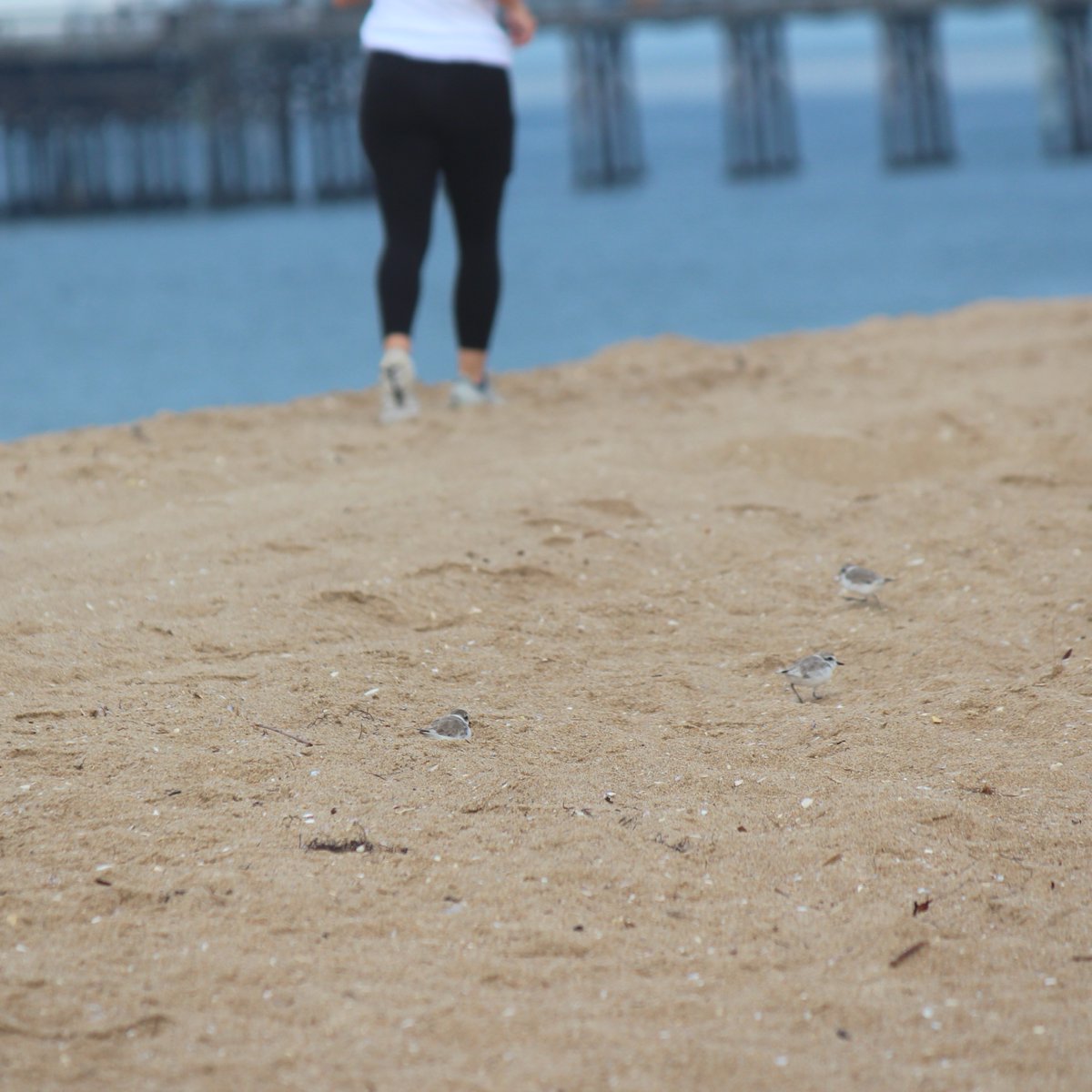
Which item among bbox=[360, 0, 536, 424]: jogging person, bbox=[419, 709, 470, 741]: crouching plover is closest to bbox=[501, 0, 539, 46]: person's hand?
bbox=[360, 0, 536, 424]: jogging person

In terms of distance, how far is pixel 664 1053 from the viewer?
1525 millimetres

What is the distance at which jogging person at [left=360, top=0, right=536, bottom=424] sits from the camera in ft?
14.4

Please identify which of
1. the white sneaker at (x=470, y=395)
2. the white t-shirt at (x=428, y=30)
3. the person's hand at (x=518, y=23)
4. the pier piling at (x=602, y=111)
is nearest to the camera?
the white t-shirt at (x=428, y=30)

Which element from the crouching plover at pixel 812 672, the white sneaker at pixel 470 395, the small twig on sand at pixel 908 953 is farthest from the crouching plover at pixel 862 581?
the white sneaker at pixel 470 395

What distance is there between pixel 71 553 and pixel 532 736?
1366mm

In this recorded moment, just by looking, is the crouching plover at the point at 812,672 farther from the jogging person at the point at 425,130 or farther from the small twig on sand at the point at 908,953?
the jogging person at the point at 425,130

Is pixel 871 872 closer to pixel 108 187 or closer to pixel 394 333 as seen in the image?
pixel 394 333

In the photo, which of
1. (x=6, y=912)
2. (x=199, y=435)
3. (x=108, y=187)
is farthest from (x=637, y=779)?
(x=108, y=187)

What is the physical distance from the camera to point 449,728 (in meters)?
2.34

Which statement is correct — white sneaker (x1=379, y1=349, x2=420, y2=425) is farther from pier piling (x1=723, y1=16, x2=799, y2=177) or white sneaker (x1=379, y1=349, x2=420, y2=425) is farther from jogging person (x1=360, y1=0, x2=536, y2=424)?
pier piling (x1=723, y1=16, x2=799, y2=177)

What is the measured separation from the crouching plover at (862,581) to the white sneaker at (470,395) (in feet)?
6.74

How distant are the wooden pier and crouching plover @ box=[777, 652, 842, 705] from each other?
2733cm

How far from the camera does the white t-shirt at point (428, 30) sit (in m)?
4.36

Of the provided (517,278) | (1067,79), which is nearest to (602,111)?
(1067,79)
